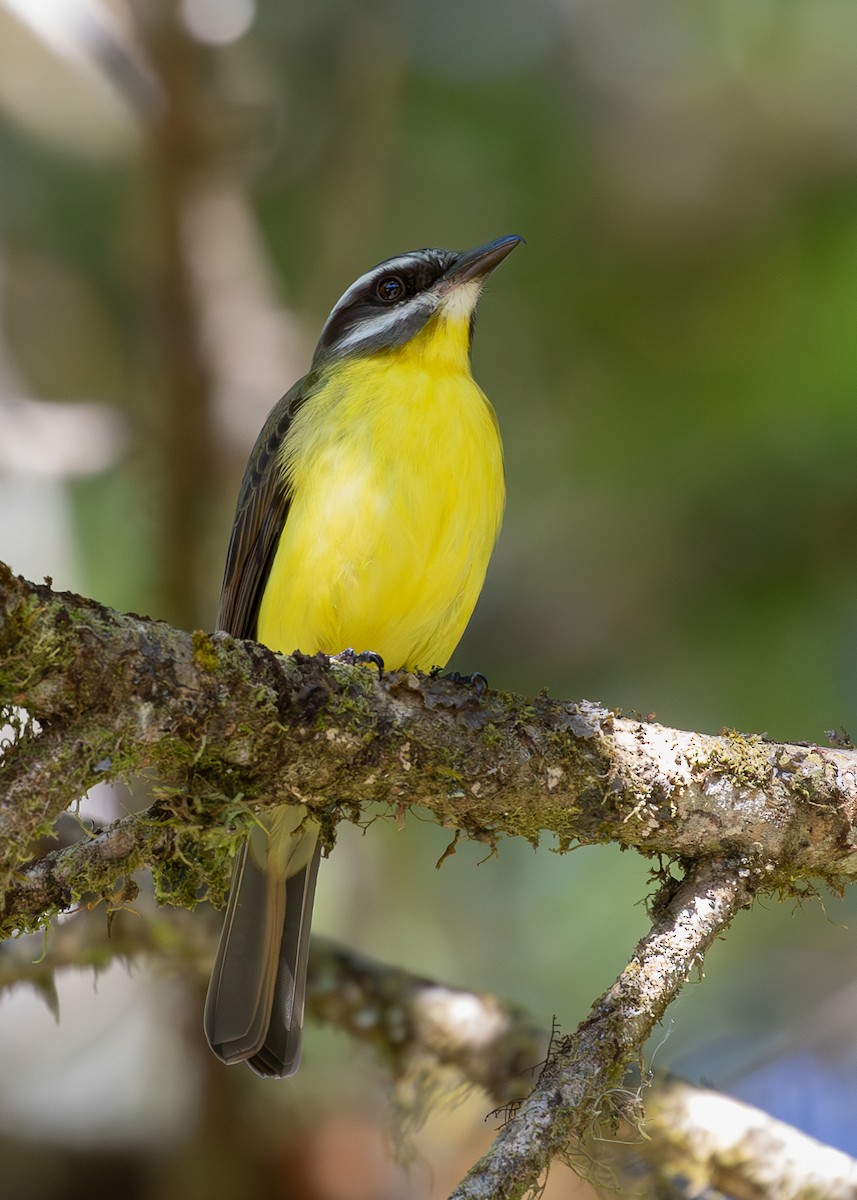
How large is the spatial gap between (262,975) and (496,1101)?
836 millimetres

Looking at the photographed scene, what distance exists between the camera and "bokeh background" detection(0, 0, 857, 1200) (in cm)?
575

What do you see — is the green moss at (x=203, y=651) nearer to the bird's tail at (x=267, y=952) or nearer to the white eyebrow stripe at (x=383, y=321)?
the bird's tail at (x=267, y=952)

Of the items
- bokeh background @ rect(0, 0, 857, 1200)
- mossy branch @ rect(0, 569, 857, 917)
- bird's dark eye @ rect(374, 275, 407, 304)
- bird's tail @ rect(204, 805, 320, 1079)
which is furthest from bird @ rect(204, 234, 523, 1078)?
mossy branch @ rect(0, 569, 857, 917)

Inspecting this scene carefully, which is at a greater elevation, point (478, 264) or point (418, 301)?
point (478, 264)

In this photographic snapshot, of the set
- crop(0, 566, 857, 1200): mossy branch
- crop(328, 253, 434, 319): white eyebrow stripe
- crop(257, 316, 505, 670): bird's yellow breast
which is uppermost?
crop(328, 253, 434, 319): white eyebrow stripe

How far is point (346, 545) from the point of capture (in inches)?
165

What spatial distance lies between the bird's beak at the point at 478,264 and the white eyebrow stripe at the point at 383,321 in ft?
0.33

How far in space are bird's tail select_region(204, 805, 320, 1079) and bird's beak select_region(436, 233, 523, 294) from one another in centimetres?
203

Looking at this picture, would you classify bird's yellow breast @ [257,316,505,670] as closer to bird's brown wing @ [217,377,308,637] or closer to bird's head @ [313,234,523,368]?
bird's brown wing @ [217,377,308,637]

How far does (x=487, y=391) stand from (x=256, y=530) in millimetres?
3474

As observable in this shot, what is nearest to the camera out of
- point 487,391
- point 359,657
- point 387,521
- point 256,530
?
point 359,657

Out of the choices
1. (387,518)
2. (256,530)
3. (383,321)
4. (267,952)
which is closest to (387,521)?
(387,518)

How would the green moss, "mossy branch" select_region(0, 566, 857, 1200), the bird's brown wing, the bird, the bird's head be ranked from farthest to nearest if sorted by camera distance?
the bird's head, the bird's brown wing, the bird, the green moss, "mossy branch" select_region(0, 566, 857, 1200)

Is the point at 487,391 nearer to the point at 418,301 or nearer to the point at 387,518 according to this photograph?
the point at 418,301
